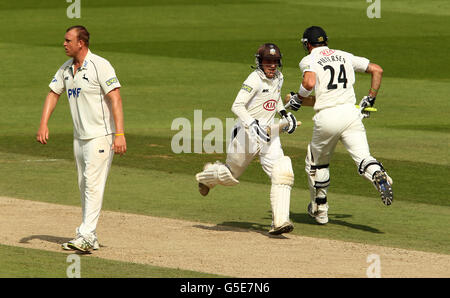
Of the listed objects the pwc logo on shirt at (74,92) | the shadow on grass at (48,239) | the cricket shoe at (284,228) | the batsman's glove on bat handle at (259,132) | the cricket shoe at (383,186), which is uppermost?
the pwc logo on shirt at (74,92)

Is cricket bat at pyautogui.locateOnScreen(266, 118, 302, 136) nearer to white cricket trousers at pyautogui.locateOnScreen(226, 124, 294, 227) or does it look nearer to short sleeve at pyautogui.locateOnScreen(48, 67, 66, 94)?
white cricket trousers at pyautogui.locateOnScreen(226, 124, 294, 227)

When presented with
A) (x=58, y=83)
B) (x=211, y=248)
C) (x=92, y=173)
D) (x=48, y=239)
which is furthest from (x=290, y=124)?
(x=48, y=239)

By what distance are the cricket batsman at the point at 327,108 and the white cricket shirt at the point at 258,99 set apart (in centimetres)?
44

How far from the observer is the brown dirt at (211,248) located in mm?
9789

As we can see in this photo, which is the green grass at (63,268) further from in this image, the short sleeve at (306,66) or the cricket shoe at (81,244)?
the short sleeve at (306,66)

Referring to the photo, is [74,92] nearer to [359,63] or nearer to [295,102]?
[295,102]

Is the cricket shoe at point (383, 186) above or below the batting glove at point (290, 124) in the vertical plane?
below

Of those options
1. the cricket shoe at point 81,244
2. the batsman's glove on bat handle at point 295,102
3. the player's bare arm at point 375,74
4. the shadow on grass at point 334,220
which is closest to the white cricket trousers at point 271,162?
the batsman's glove on bat handle at point 295,102

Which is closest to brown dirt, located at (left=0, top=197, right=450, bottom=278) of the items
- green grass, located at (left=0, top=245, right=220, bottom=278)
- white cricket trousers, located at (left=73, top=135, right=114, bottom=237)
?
green grass, located at (left=0, top=245, right=220, bottom=278)

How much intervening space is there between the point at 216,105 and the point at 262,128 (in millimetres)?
12454

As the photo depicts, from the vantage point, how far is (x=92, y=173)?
34.1ft
